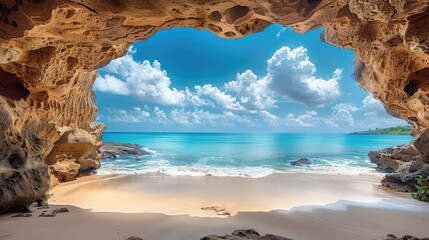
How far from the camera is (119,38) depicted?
19.0 ft

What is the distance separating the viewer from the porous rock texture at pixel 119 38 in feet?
14.2

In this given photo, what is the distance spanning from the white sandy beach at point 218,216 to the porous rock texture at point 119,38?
1450 mm

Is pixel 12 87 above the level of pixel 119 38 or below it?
below

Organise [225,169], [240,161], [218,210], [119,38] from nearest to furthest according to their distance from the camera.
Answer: [119,38], [218,210], [225,169], [240,161]

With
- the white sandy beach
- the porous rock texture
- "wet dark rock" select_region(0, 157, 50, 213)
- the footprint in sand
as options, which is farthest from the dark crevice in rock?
the footprint in sand

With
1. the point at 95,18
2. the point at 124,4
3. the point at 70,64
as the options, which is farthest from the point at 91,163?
the point at 124,4

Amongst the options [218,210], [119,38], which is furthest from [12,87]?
[218,210]

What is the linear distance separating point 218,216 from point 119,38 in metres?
4.77

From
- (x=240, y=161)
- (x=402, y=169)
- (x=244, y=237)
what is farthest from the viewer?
(x=240, y=161)

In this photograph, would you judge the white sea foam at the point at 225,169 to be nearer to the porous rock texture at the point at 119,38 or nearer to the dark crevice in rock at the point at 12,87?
the porous rock texture at the point at 119,38

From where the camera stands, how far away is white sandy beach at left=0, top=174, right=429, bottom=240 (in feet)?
13.4

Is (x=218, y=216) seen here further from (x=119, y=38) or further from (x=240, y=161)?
(x=240, y=161)

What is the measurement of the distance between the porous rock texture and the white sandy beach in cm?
145

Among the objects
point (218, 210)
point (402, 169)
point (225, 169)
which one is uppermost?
point (218, 210)
